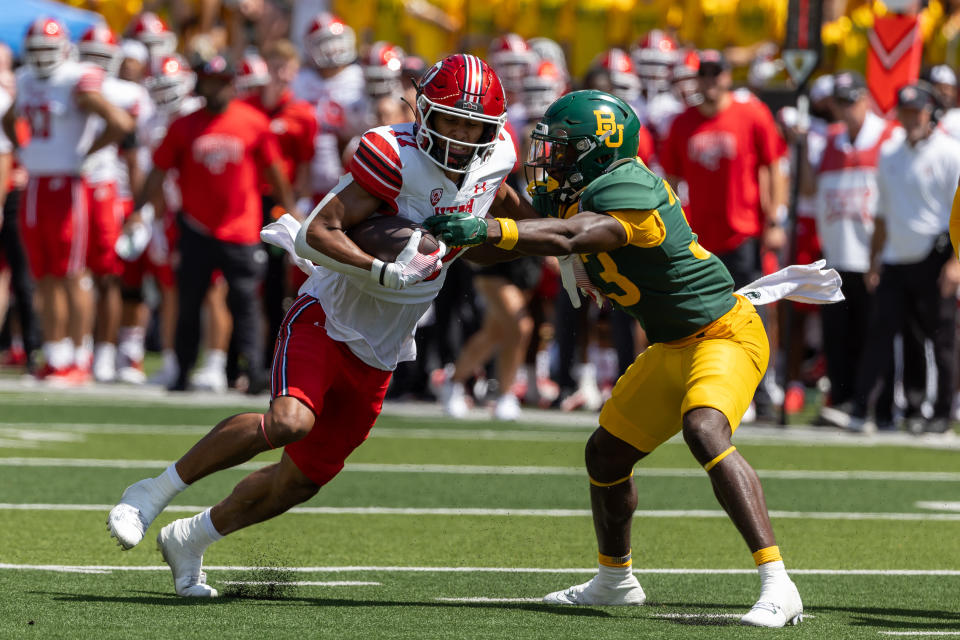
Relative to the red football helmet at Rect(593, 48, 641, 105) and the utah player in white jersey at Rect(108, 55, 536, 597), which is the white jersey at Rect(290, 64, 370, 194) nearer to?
the red football helmet at Rect(593, 48, 641, 105)

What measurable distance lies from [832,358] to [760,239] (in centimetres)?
99

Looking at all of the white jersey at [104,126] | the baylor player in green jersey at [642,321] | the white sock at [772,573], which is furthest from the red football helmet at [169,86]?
the white sock at [772,573]

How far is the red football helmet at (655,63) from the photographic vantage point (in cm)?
1370

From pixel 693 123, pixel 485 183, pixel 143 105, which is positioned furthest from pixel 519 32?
pixel 485 183

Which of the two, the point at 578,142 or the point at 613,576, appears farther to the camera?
the point at 613,576

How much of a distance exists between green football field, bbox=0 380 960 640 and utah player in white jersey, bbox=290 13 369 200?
258 centimetres

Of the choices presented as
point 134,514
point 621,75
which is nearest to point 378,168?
point 134,514

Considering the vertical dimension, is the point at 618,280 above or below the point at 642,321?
above

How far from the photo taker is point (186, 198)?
40.1ft

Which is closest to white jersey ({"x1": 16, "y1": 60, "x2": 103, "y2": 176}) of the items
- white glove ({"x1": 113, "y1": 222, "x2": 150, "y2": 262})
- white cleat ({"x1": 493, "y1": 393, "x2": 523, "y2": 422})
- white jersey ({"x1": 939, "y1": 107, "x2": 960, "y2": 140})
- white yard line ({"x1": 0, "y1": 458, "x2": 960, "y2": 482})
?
white glove ({"x1": 113, "y1": 222, "x2": 150, "y2": 262})

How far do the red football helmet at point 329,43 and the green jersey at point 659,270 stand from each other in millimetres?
7773

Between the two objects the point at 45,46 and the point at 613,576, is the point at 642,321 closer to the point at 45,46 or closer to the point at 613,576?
the point at 613,576

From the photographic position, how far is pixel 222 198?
12.2m

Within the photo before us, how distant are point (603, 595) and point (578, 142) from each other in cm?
149
